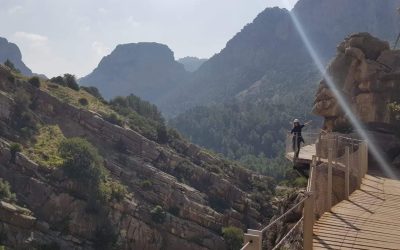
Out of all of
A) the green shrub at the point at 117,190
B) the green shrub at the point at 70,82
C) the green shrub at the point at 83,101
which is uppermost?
the green shrub at the point at 70,82

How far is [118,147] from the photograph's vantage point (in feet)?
231

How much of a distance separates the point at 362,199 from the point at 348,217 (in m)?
2.84

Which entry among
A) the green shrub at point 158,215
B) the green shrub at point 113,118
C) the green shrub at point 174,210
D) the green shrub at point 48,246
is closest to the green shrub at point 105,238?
the green shrub at point 48,246

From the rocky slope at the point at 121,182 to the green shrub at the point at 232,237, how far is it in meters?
0.86

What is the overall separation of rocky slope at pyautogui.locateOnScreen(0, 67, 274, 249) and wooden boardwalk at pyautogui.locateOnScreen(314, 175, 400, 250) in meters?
38.4

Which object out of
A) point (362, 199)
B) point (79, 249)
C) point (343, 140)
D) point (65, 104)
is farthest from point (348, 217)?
point (65, 104)

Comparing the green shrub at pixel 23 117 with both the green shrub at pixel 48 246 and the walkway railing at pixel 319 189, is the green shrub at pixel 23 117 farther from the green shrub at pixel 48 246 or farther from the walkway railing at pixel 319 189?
the walkway railing at pixel 319 189

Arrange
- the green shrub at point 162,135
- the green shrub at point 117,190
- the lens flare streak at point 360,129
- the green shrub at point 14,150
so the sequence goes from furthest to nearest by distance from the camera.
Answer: the green shrub at point 162,135, the green shrub at point 117,190, the green shrub at point 14,150, the lens flare streak at point 360,129

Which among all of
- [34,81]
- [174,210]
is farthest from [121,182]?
[34,81]

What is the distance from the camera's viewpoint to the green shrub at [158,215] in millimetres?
57094

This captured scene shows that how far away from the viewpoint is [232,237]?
57.8 meters

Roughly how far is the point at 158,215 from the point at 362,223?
48.2 metres

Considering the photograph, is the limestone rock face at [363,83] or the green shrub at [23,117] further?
the green shrub at [23,117]

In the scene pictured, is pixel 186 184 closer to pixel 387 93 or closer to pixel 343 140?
pixel 387 93
